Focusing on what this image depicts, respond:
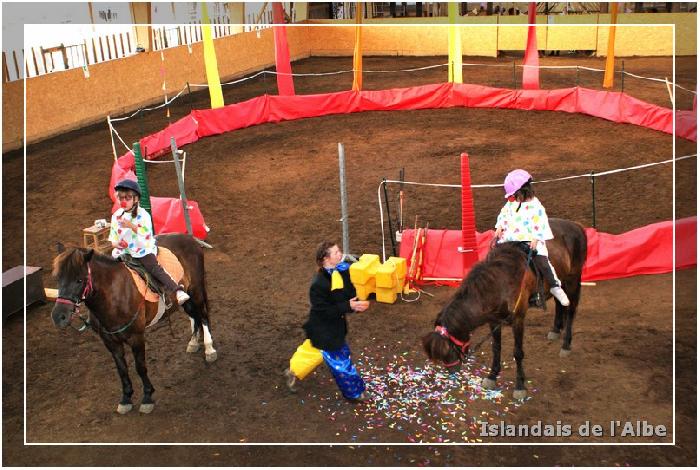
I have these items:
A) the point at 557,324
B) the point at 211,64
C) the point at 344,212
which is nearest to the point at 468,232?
the point at 344,212

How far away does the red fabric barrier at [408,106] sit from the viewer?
18.8 m

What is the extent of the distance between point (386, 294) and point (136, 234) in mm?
3815

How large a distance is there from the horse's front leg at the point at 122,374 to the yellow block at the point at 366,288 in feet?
11.9

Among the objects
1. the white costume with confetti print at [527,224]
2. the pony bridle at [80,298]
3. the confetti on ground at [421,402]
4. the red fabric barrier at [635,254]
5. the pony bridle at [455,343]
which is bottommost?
the confetti on ground at [421,402]

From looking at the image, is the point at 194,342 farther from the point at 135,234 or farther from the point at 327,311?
the point at 327,311

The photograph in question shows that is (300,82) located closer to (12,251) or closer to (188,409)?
(12,251)

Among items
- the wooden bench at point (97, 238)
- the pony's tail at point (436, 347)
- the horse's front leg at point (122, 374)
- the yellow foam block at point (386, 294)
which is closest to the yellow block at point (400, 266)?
the yellow foam block at point (386, 294)

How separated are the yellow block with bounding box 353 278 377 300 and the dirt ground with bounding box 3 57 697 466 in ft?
1.61

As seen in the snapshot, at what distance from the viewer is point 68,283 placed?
21.9ft

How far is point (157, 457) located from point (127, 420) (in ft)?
2.90

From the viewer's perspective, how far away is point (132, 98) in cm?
2448

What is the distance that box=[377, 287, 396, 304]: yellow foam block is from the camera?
32.2 feet

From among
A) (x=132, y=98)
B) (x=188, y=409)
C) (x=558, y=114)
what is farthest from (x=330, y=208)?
(x=132, y=98)

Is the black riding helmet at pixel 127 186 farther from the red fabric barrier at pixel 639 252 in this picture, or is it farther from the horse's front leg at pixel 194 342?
the red fabric barrier at pixel 639 252
